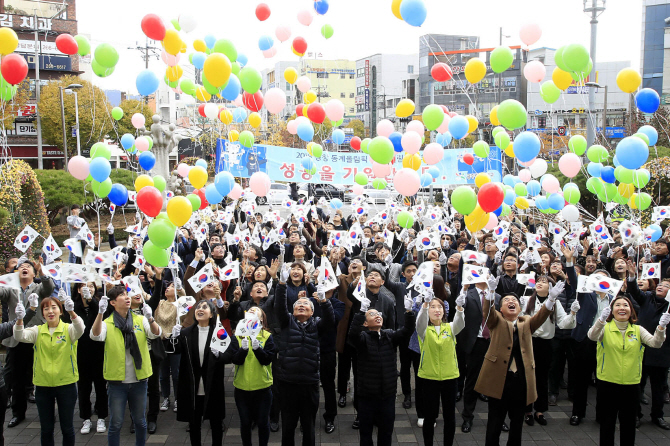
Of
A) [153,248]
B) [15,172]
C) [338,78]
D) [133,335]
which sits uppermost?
[338,78]

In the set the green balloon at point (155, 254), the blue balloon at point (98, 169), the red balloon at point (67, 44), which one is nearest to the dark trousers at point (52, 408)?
the green balloon at point (155, 254)

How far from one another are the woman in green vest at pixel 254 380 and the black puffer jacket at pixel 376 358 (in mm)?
721

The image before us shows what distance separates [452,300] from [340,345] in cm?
141

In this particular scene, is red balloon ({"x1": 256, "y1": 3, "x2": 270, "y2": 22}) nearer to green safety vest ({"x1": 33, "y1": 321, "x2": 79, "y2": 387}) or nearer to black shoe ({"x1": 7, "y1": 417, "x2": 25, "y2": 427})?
green safety vest ({"x1": 33, "y1": 321, "x2": 79, "y2": 387})

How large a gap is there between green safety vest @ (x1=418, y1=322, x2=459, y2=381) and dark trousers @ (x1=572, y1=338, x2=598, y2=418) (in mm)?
1596

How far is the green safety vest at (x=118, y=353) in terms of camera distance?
455 centimetres

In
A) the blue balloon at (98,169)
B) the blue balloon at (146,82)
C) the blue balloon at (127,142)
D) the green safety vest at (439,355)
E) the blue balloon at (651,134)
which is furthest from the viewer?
the blue balloon at (127,142)

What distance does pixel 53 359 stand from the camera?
4.53 meters

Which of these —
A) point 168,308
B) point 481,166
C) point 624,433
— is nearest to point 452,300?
point 624,433

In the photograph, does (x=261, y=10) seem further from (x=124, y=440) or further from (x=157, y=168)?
(x=124, y=440)

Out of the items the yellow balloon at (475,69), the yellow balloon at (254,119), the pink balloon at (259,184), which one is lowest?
the pink balloon at (259,184)

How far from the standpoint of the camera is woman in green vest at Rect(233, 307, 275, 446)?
453 centimetres

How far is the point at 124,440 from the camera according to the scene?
5.17 m

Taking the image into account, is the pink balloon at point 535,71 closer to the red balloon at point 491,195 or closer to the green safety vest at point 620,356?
the red balloon at point 491,195
